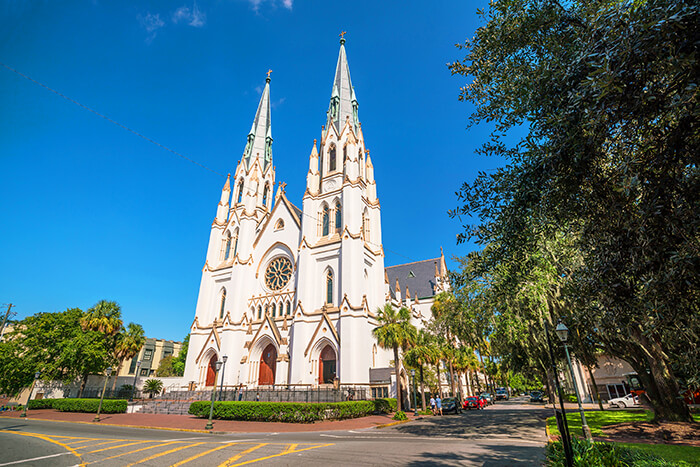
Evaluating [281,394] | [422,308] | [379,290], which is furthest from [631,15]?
[422,308]

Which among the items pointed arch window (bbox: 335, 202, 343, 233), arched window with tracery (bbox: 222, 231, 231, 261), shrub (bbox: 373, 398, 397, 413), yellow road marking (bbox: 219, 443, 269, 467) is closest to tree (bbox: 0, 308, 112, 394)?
arched window with tracery (bbox: 222, 231, 231, 261)

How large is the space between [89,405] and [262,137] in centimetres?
3510

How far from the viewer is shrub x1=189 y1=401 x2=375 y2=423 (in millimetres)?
20516

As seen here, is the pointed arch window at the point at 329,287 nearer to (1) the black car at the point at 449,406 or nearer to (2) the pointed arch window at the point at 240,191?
(1) the black car at the point at 449,406

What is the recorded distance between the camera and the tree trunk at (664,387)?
1212 cm

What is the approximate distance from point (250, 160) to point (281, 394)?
31246mm

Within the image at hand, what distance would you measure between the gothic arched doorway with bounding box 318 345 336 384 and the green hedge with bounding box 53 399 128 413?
15.6 meters

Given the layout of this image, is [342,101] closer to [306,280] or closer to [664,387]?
[306,280]

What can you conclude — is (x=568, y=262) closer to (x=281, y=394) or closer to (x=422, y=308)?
(x=281, y=394)

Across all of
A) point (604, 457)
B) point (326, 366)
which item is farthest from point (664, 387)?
point (326, 366)

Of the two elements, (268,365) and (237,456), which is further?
(268,365)

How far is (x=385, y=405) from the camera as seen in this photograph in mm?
26125

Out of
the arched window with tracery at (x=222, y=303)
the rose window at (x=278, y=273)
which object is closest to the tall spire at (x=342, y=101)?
the rose window at (x=278, y=273)

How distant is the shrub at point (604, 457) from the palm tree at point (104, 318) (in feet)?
133
